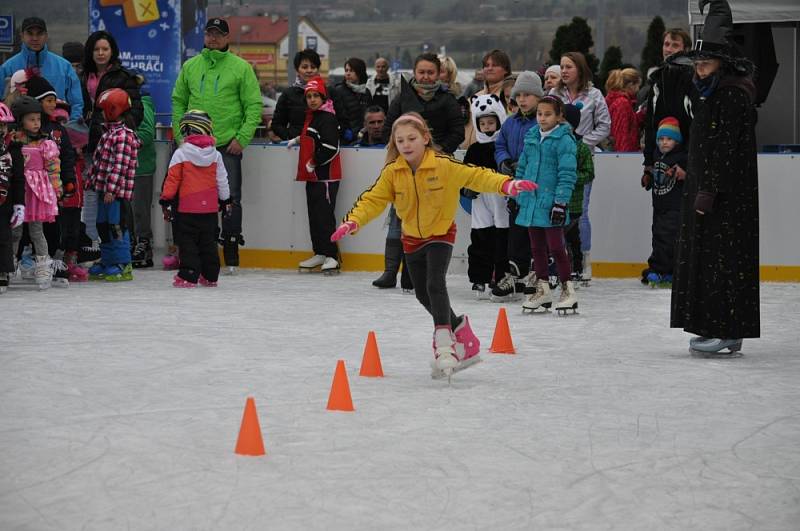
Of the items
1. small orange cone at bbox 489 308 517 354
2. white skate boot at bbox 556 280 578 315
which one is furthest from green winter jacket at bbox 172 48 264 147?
small orange cone at bbox 489 308 517 354

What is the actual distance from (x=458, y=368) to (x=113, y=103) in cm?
577

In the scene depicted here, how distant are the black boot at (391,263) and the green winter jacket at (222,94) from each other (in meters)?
2.08

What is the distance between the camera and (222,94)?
1343 cm

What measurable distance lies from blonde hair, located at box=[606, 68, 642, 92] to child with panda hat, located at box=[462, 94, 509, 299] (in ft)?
8.63

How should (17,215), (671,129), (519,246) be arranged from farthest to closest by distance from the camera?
(671,129), (519,246), (17,215)

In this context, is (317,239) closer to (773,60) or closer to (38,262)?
(38,262)

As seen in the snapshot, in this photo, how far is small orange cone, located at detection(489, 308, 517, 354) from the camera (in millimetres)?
8742

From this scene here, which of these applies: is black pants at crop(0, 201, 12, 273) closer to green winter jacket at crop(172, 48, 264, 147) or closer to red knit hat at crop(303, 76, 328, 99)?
green winter jacket at crop(172, 48, 264, 147)

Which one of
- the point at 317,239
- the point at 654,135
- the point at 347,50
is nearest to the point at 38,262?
the point at 317,239

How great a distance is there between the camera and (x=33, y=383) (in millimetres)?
7492

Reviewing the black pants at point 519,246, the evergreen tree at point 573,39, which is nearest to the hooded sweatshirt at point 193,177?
the black pants at point 519,246

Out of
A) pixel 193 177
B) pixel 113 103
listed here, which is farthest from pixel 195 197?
pixel 113 103

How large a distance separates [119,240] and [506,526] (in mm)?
8327

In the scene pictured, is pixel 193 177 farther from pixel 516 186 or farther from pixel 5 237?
pixel 516 186
